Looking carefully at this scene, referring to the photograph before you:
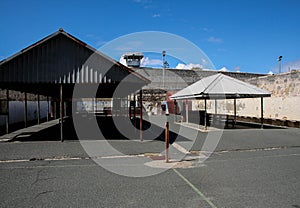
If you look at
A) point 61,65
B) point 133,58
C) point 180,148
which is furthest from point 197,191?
point 133,58

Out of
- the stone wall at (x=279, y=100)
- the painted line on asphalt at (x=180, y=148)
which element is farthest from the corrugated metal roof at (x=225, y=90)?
the painted line on asphalt at (x=180, y=148)

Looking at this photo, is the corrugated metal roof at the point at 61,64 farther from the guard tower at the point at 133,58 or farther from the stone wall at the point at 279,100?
the guard tower at the point at 133,58

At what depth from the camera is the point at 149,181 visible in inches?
237

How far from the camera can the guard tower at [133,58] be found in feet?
155

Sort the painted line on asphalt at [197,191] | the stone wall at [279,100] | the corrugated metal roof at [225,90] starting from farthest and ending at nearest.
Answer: the stone wall at [279,100] < the corrugated metal roof at [225,90] < the painted line on asphalt at [197,191]

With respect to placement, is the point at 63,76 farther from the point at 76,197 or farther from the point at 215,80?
the point at 215,80

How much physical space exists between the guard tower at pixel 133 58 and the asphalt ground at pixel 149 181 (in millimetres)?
38429

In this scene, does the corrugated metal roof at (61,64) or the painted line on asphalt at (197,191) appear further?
the corrugated metal roof at (61,64)

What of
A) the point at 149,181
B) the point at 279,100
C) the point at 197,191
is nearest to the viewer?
the point at 197,191

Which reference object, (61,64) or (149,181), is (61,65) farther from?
(149,181)

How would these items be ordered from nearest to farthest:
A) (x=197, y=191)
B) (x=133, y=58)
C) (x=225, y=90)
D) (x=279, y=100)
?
(x=197, y=191) < (x=225, y=90) < (x=279, y=100) < (x=133, y=58)

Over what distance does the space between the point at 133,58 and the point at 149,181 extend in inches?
1703

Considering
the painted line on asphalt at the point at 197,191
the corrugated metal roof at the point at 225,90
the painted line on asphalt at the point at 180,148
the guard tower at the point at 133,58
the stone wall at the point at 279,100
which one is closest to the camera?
the painted line on asphalt at the point at 197,191

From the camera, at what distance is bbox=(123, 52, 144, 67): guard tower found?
47.3 meters
